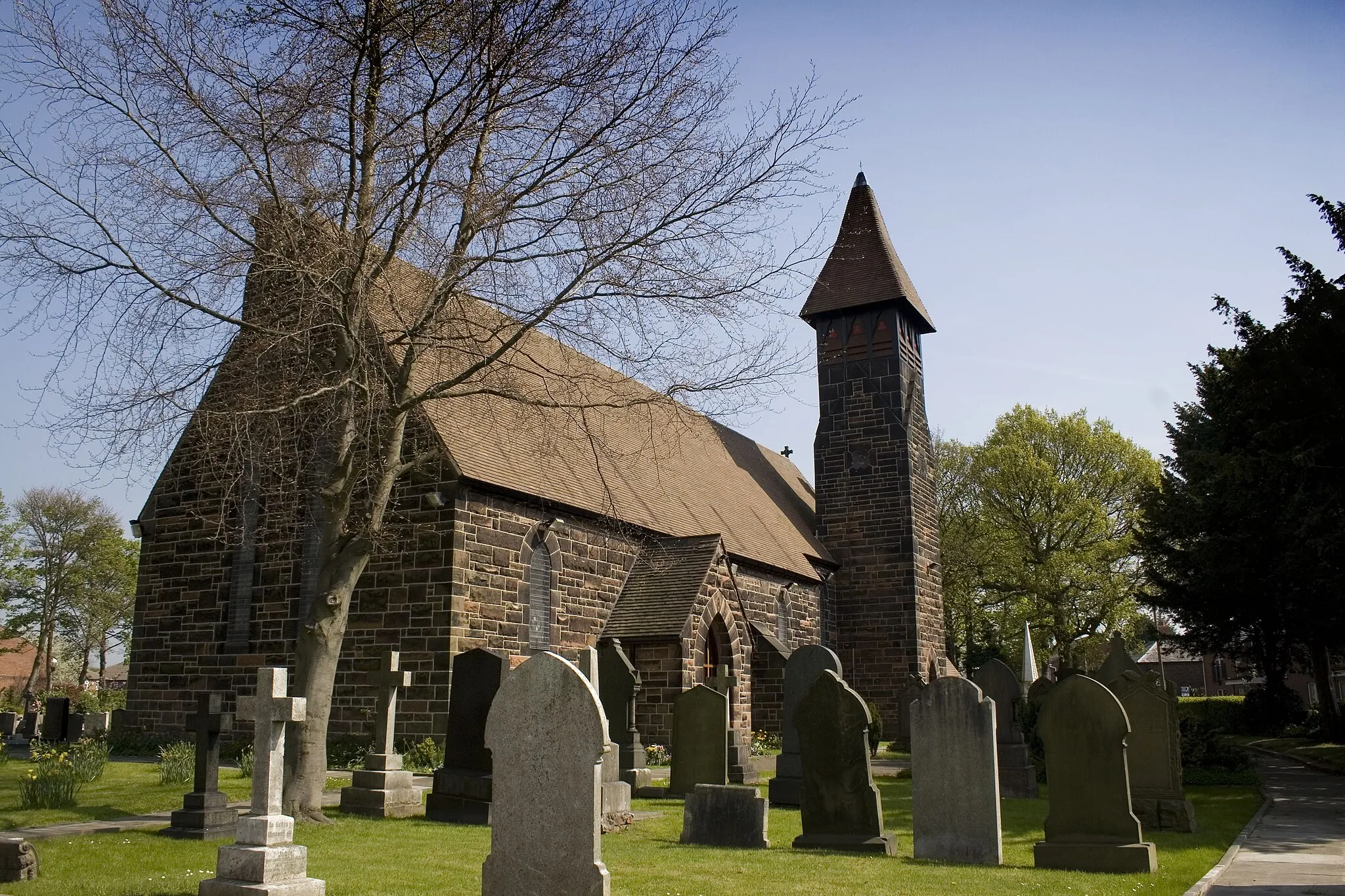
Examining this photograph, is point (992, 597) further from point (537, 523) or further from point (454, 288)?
point (454, 288)

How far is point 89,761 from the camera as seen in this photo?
11938 millimetres

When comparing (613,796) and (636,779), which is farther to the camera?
(636,779)

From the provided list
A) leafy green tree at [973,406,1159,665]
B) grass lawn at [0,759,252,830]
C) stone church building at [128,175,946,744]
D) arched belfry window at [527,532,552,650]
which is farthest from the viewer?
leafy green tree at [973,406,1159,665]

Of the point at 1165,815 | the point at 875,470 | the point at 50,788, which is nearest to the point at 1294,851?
the point at 1165,815

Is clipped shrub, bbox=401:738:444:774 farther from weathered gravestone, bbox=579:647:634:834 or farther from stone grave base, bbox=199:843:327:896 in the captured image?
stone grave base, bbox=199:843:327:896

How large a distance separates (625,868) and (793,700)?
5.28 m

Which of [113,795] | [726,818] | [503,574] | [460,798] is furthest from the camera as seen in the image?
[503,574]

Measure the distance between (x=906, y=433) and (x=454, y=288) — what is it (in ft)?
66.6

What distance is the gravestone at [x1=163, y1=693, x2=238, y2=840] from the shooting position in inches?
364

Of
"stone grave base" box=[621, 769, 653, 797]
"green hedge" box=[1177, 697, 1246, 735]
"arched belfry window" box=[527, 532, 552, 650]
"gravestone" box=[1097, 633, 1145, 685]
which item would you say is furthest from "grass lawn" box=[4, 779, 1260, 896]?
"green hedge" box=[1177, 697, 1246, 735]

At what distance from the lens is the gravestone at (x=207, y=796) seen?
923 centimetres

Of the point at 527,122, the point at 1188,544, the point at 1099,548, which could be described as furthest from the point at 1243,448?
the point at 1099,548

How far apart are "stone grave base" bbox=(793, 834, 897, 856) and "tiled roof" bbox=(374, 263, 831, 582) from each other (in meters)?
4.31

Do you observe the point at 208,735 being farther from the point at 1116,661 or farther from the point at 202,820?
the point at 1116,661
